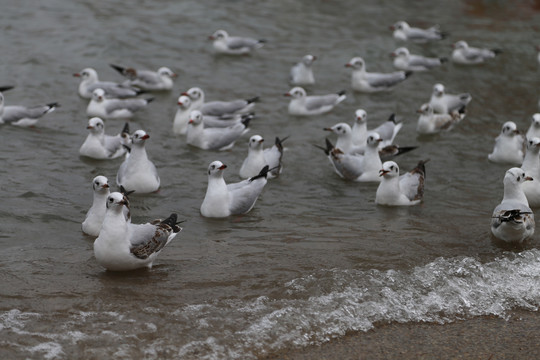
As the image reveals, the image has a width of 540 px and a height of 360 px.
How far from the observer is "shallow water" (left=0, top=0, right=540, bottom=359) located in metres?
7.72

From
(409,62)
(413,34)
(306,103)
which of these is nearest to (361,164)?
(306,103)

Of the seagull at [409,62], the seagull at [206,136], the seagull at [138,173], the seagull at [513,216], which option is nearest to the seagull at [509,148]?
the seagull at [513,216]

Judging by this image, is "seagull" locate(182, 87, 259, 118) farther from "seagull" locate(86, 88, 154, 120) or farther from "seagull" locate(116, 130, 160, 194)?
"seagull" locate(116, 130, 160, 194)

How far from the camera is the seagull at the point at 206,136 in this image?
47.2 ft

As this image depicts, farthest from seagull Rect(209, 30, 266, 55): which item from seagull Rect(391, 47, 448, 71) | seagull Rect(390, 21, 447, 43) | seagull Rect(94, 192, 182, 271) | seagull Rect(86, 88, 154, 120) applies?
seagull Rect(94, 192, 182, 271)

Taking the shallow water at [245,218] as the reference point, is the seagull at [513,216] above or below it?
above

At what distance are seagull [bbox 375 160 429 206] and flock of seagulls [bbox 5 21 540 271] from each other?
0.01 meters

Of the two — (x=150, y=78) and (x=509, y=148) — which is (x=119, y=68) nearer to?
(x=150, y=78)

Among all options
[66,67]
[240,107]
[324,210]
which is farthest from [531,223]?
[66,67]

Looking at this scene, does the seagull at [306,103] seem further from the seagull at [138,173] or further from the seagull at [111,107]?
the seagull at [138,173]

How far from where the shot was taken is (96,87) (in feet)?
54.5

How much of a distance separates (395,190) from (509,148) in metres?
3.10

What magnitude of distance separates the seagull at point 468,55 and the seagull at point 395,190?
953cm

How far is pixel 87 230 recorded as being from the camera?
1000 centimetres
